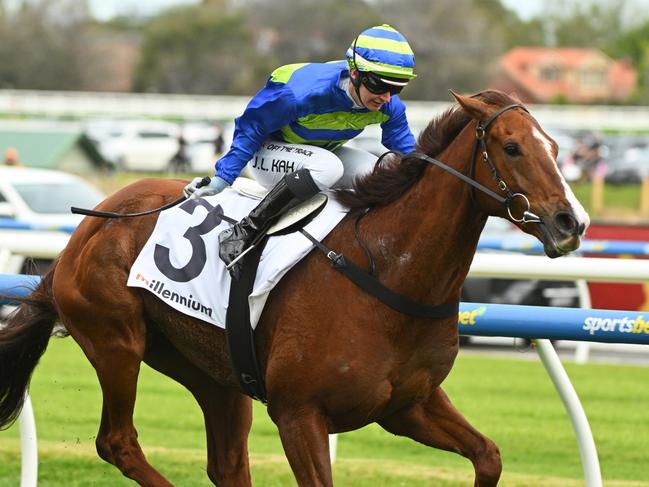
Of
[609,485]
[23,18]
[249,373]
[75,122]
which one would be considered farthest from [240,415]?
[23,18]

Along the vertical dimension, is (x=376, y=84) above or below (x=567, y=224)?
above

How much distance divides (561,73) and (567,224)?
85426mm

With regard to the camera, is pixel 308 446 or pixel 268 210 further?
pixel 268 210

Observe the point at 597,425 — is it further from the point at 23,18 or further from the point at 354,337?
the point at 23,18

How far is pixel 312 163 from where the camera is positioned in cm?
461

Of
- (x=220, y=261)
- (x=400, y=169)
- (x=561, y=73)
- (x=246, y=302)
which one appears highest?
(x=561, y=73)

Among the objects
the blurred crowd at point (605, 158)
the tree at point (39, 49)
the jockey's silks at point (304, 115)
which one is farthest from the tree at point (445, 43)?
the jockey's silks at point (304, 115)

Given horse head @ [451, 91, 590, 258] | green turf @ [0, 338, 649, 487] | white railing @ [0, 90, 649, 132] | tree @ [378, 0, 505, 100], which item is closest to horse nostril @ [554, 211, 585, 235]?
horse head @ [451, 91, 590, 258]

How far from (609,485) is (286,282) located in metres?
2.18

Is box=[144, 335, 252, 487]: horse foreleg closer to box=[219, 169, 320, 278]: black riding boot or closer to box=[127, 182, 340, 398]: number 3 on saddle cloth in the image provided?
box=[127, 182, 340, 398]: number 3 on saddle cloth

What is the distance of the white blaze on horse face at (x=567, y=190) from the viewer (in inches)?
147

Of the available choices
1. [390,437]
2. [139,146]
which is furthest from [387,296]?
[139,146]

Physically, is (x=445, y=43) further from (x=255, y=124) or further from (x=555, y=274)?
(x=255, y=124)

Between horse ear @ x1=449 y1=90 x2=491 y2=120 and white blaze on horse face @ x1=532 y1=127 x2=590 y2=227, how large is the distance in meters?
0.18
